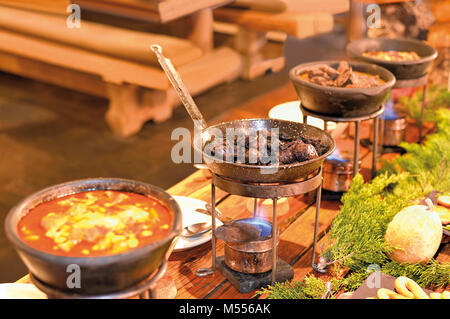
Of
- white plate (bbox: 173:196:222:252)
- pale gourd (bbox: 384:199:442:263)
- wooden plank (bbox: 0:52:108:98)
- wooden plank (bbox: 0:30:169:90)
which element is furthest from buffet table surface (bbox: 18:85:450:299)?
wooden plank (bbox: 0:52:108:98)

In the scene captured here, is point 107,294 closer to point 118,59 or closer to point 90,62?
point 118,59

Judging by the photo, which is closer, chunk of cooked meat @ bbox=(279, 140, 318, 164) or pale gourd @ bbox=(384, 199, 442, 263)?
chunk of cooked meat @ bbox=(279, 140, 318, 164)

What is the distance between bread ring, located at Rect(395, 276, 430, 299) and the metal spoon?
0.64m

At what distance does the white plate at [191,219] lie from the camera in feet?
5.84

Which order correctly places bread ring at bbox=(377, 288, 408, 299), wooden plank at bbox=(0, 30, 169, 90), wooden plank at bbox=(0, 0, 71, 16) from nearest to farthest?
bread ring at bbox=(377, 288, 408, 299) → wooden plank at bbox=(0, 30, 169, 90) → wooden plank at bbox=(0, 0, 71, 16)

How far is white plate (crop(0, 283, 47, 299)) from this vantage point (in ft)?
4.61

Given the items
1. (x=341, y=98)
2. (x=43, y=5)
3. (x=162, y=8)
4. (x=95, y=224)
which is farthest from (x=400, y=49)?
(x=43, y=5)

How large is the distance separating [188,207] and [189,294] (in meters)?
0.44

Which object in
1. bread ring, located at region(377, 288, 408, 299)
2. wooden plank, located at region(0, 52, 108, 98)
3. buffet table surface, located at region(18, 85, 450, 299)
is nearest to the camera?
bread ring, located at region(377, 288, 408, 299)

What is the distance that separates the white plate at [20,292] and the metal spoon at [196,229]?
1.72 feet

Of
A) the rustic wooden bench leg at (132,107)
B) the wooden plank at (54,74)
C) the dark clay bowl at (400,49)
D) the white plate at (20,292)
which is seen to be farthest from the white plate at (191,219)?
the wooden plank at (54,74)

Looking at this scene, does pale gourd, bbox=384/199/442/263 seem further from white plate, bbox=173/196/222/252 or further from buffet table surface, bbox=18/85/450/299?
white plate, bbox=173/196/222/252

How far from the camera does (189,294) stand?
1.61 metres

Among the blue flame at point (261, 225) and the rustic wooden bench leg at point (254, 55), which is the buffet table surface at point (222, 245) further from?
the rustic wooden bench leg at point (254, 55)
